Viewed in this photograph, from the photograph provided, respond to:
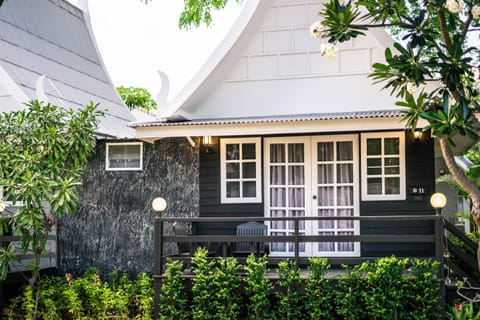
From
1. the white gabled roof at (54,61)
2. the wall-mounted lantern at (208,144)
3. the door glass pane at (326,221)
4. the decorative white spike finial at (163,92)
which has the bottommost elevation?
the door glass pane at (326,221)

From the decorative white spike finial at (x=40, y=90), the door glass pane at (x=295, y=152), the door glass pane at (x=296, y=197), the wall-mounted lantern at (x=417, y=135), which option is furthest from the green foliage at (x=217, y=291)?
the decorative white spike finial at (x=40, y=90)

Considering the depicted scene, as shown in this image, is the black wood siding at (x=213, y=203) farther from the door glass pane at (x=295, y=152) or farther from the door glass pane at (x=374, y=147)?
the door glass pane at (x=374, y=147)

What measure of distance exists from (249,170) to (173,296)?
109 inches

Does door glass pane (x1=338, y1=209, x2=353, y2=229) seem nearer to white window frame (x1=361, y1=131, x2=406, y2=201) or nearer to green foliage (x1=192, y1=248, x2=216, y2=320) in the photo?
white window frame (x1=361, y1=131, x2=406, y2=201)

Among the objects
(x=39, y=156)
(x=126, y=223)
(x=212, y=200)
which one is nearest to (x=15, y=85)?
(x=39, y=156)

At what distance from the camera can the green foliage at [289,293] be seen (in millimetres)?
7414

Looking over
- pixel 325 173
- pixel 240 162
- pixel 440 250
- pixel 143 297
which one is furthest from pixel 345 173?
pixel 143 297

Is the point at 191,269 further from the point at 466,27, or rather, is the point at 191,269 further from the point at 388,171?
the point at 466,27

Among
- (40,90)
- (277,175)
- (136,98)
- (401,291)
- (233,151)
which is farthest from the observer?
(136,98)

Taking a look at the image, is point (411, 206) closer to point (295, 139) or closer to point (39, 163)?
point (295, 139)

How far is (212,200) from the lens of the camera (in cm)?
973

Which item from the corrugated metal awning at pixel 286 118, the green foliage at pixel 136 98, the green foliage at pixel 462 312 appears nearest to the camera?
the green foliage at pixel 462 312

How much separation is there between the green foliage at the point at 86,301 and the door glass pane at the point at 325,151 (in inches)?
133

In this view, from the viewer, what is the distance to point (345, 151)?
940cm
